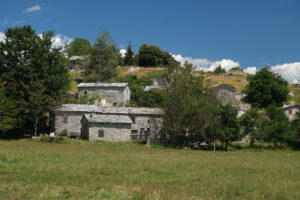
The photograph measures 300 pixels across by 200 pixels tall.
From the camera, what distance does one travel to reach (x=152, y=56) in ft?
398

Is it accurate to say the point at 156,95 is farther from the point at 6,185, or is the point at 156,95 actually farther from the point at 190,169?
the point at 6,185

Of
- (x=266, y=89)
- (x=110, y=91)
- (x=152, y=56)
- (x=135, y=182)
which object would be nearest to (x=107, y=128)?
(x=110, y=91)

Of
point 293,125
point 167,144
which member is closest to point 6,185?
point 167,144

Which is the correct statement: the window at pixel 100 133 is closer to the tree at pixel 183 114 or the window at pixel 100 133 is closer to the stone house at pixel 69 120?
the stone house at pixel 69 120

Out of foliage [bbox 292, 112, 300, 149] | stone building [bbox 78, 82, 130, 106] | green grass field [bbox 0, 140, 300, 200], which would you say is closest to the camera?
green grass field [bbox 0, 140, 300, 200]

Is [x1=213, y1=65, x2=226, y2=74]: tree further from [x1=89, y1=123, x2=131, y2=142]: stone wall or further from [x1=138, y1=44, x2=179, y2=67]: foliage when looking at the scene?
[x1=89, y1=123, x2=131, y2=142]: stone wall

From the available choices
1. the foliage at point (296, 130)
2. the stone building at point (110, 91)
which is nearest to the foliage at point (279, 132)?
the foliage at point (296, 130)

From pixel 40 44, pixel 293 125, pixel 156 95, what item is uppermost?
pixel 40 44

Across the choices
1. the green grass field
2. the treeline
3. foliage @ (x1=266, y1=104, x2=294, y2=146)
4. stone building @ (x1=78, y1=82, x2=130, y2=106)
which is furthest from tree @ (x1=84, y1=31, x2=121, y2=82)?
the green grass field

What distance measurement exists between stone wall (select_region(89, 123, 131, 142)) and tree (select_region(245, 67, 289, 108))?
39424 millimetres

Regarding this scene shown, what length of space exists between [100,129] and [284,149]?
29890mm

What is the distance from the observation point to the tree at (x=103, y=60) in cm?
7550

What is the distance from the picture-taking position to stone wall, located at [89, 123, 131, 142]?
43.1 m

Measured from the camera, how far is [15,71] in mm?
44062
